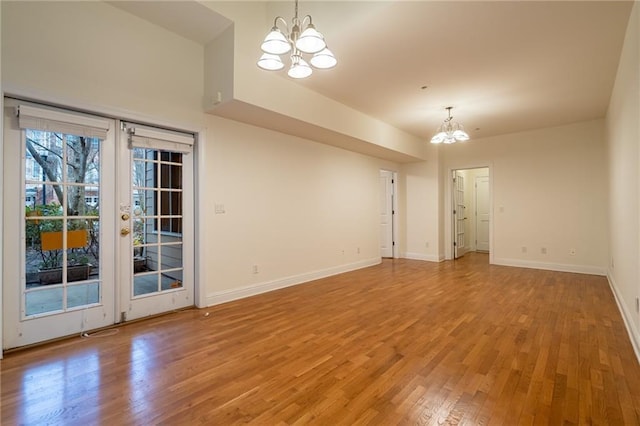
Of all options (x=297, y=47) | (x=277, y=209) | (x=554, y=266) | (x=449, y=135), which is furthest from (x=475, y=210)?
(x=297, y=47)

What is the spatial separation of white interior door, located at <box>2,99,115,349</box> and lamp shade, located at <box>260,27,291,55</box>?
6.33 feet

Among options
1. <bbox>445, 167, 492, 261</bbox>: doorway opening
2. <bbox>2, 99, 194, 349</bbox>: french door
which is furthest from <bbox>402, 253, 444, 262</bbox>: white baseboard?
<bbox>2, 99, 194, 349</bbox>: french door

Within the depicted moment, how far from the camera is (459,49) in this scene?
3.23 m

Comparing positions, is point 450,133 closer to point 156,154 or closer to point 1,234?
point 156,154

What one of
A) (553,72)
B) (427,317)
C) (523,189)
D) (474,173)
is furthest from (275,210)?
(474,173)

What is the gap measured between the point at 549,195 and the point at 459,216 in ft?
7.02

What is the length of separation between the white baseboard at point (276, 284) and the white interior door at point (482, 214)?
4.33m

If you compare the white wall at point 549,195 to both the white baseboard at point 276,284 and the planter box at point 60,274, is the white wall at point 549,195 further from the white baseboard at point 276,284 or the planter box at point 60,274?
the planter box at point 60,274

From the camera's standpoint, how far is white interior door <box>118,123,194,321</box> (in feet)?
10.8

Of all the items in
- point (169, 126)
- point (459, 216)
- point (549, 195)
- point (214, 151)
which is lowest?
point (459, 216)

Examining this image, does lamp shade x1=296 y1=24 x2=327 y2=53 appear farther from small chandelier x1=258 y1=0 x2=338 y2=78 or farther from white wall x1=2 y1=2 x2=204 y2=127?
white wall x1=2 y1=2 x2=204 y2=127

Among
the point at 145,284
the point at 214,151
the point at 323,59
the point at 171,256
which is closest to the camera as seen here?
the point at 323,59

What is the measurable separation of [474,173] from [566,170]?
309cm

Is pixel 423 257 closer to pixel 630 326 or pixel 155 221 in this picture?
pixel 630 326
